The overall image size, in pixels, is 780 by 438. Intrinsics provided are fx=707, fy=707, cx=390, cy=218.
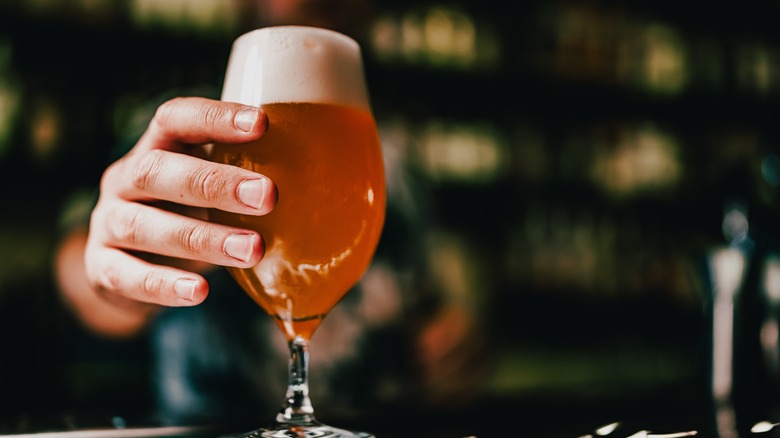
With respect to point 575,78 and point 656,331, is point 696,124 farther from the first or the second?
point 656,331

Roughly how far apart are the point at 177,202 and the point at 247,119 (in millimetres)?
164

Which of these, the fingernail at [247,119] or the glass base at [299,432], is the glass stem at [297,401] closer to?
the glass base at [299,432]

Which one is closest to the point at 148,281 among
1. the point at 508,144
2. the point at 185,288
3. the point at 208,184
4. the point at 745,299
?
the point at 185,288

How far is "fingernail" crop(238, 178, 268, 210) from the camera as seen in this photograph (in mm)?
648

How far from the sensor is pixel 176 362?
190 centimetres

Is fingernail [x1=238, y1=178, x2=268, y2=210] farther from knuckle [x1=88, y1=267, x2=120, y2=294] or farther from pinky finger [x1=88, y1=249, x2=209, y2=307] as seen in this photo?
knuckle [x1=88, y1=267, x2=120, y2=294]

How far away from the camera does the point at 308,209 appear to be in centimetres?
69

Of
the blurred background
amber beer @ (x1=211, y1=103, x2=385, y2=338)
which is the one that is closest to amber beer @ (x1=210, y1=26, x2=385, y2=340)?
amber beer @ (x1=211, y1=103, x2=385, y2=338)

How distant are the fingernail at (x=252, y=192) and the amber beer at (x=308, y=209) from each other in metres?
0.03

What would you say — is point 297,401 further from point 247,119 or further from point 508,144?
point 508,144

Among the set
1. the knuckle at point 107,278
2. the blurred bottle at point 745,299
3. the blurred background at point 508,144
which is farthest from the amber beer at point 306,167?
the blurred background at point 508,144

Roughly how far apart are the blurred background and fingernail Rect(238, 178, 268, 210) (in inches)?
58.8

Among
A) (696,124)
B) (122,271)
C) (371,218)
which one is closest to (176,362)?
(122,271)

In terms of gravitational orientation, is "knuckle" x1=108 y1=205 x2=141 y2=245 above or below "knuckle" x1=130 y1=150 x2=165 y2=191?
below
